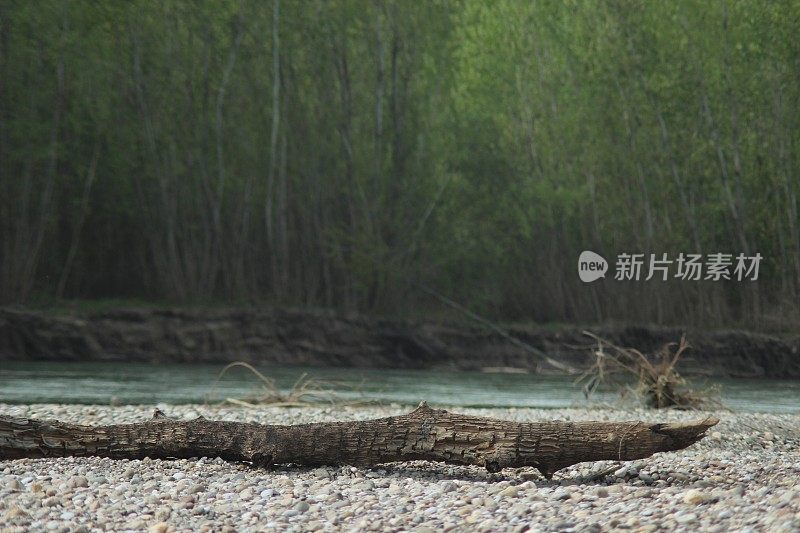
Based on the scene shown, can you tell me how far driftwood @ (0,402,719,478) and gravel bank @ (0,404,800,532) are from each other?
74 mm

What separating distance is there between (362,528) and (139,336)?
16479mm

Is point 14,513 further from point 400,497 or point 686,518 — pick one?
point 686,518

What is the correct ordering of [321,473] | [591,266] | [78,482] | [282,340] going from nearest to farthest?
[78,482], [321,473], [591,266], [282,340]

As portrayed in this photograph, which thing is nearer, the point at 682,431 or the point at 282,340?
the point at 682,431

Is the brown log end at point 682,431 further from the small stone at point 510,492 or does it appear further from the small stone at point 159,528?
the small stone at point 159,528

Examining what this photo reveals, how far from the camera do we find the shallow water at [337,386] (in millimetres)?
12078

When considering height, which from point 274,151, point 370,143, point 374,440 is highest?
point 370,143

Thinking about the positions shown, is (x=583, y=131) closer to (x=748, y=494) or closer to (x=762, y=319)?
(x=762, y=319)

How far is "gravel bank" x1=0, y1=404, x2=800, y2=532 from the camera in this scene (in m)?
4.05

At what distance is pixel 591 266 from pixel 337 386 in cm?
681

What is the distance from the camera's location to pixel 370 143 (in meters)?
21.2

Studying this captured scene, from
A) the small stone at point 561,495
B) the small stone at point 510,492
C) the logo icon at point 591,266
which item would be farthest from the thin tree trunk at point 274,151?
the small stone at point 561,495

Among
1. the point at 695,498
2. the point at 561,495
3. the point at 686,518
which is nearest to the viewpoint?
the point at 686,518

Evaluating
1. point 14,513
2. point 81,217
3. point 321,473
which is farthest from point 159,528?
point 81,217
